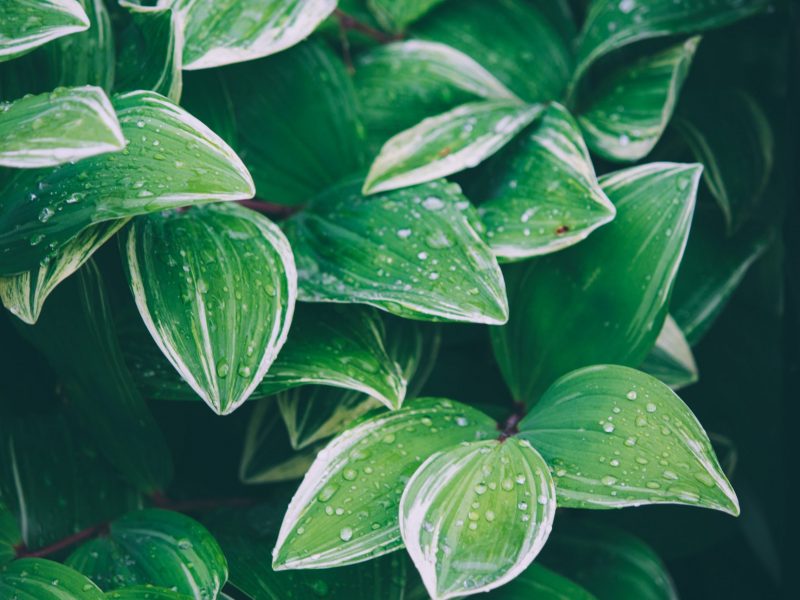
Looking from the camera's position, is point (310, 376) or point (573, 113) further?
point (573, 113)

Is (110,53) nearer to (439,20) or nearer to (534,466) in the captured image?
(439,20)

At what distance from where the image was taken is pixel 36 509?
64cm

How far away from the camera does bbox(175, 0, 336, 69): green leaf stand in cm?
63

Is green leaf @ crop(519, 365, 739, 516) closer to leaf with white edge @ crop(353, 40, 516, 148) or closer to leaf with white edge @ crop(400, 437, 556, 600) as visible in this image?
leaf with white edge @ crop(400, 437, 556, 600)

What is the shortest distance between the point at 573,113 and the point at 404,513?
0.51m

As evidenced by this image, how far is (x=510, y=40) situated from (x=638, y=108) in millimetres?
183

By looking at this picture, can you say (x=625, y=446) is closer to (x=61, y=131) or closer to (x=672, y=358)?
(x=672, y=358)

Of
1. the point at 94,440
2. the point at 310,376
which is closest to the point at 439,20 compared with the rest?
the point at 310,376

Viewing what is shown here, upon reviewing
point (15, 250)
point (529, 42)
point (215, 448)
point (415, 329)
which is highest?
point (529, 42)

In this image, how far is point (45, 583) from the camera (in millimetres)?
522

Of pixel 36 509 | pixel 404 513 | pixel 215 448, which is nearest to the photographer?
pixel 404 513

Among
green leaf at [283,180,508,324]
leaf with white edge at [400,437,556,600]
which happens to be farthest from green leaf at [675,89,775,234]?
leaf with white edge at [400,437,556,600]

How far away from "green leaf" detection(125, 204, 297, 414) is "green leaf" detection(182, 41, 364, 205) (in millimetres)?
128

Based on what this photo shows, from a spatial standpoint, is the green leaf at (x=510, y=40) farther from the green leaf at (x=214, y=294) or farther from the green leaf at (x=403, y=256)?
the green leaf at (x=214, y=294)
